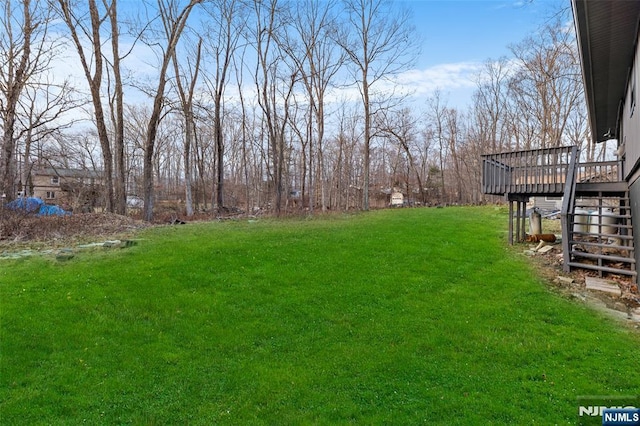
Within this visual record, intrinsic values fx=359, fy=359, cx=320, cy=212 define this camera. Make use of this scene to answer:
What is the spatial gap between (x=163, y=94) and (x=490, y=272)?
42.0 ft

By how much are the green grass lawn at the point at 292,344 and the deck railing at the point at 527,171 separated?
2582 millimetres

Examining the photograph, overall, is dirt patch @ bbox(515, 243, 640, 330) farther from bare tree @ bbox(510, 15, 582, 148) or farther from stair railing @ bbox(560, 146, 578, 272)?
bare tree @ bbox(510, 15, 582, 148)

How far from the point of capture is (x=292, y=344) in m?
3.73

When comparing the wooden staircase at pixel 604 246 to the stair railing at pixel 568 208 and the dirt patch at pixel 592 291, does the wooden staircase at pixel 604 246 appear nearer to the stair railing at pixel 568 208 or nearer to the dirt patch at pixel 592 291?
the stair railing at pixel 568 208

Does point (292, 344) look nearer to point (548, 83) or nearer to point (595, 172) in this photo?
point (595, 172)

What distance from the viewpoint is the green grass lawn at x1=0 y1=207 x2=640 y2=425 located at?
274cm

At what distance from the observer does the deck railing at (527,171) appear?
7648 mm

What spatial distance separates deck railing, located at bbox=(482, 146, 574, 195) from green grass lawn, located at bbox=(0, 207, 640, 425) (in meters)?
2.58

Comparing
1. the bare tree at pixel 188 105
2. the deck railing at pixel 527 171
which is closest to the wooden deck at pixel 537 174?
the deck railing at pixel 527 171

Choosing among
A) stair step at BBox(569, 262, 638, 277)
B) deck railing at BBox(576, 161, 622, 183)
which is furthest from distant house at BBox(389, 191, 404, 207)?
stair step at BBox(569, 262, 638, 277)

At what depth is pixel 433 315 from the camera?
4.44 meters

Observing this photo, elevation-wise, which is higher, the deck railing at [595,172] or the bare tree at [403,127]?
the bare tree at [403,127]

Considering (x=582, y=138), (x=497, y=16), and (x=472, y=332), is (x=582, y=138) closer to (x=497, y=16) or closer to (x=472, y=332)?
(x=497, y=16)

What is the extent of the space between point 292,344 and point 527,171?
721 centimetres
